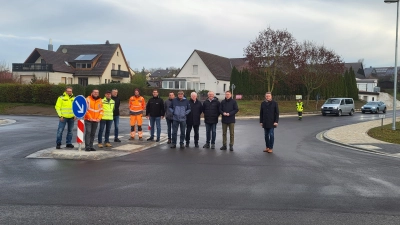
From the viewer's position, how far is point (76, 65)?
56969 millimetres

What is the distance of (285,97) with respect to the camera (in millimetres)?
48969

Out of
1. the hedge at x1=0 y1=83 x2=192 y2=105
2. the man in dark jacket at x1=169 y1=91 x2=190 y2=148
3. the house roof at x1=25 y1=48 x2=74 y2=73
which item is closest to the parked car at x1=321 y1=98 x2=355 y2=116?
the hedge at x1=0 y1=83 x2=192 y2=105

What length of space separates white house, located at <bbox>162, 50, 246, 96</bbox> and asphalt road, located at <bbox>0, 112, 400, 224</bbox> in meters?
45.9

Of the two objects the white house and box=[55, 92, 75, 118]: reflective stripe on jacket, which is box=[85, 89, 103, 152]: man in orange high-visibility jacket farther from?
the white house

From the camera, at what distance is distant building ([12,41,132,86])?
52.7m

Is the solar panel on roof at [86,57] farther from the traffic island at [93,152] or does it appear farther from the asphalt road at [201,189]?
the asphalt road at [201,189]

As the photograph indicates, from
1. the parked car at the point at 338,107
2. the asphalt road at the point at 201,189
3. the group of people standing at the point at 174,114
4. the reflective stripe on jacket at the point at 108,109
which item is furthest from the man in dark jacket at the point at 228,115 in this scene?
the parked car at the point at 338,107

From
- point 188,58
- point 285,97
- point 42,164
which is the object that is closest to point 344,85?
point 285,97

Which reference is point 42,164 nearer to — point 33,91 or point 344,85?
point 33,91

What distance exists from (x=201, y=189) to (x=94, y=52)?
5581 centimetres

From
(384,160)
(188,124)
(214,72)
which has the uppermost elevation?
(214,72)

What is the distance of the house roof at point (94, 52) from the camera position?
55.4 metres

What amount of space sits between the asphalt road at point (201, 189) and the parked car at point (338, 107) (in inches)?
1004

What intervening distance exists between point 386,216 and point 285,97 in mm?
44441
